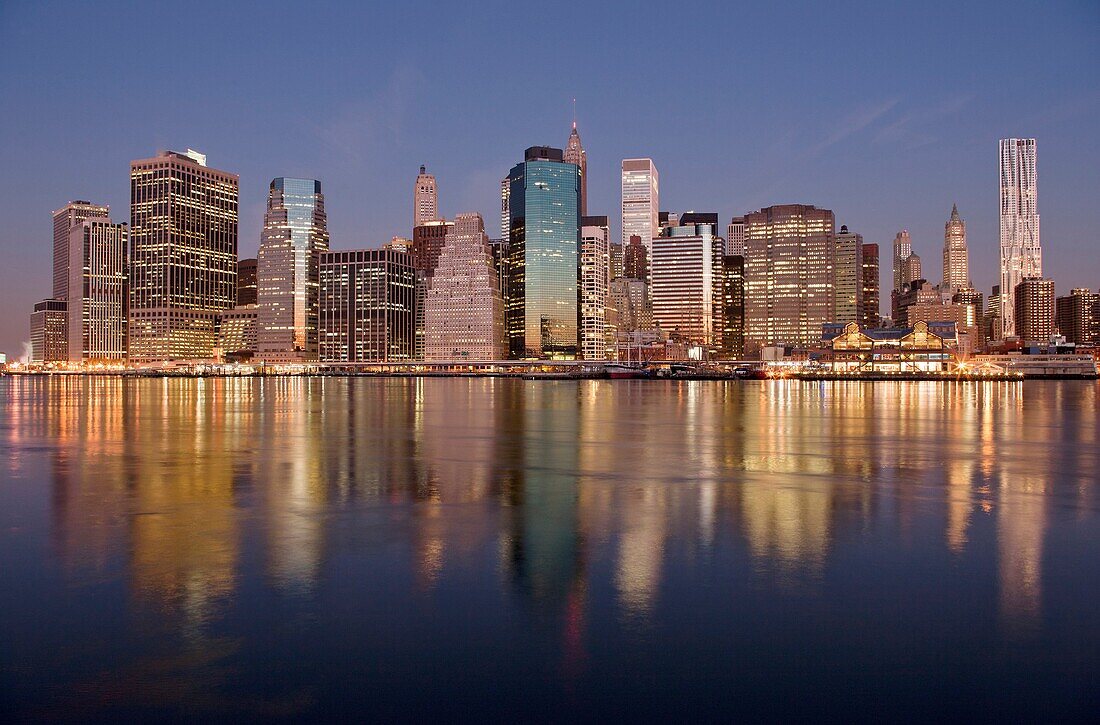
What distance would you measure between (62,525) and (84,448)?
20732 millimetres

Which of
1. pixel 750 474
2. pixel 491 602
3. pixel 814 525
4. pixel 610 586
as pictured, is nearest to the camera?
pixel 491 602

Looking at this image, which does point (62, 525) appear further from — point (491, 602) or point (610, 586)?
point (610, 586)

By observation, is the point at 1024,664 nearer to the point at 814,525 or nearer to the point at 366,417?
the point at 814,525

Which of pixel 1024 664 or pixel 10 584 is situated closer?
pixel 1024 664

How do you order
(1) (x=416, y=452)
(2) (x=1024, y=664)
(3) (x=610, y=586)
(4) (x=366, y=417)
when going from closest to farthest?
(2) (x=1024, y=664), (3) (x=610, y=586), (1) (x=416, y=452), (4) (x=366, y=417)

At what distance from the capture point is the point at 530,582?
1488cm

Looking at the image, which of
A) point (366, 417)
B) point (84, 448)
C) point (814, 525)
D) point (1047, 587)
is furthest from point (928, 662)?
point (366, 417)

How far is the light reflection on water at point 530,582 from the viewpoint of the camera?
35.1ft

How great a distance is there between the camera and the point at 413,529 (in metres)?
19.4

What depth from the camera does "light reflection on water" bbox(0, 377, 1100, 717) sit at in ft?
35.1

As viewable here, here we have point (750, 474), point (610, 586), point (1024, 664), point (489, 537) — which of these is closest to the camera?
point (1024, 664)

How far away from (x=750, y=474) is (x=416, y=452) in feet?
49.3

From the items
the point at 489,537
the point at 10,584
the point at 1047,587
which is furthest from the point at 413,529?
the point at 1047,587

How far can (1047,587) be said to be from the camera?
14.7m
